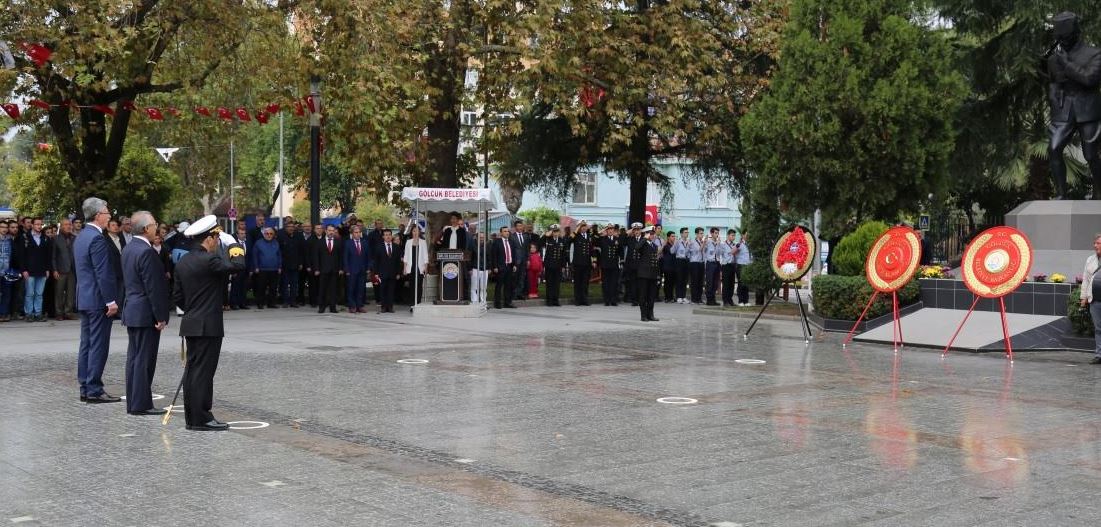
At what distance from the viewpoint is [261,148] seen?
72.9 metres

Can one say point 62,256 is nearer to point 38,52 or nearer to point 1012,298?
point 38,52

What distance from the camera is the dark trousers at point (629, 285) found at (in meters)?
28.6

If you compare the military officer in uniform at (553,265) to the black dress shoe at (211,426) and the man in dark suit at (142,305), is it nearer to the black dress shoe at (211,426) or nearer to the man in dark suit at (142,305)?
the man in dark suit at (142,305)

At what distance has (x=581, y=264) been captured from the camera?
2858 centimetres

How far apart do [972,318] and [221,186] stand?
58.0 m

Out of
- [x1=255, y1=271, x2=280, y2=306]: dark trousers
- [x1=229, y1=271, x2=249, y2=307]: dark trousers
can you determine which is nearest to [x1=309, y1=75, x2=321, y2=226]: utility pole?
[x1=255, y1=271, x2=280, y2=306]: dark trousers

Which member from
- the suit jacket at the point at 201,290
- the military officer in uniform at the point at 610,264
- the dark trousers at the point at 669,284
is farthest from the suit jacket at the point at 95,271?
the dark trousers at the point at 669,284

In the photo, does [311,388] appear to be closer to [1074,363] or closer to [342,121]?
[1074,363]

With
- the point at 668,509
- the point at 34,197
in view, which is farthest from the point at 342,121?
the point at 34,197

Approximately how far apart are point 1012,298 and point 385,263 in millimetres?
12008

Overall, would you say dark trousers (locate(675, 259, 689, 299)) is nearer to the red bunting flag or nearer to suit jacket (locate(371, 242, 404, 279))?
suit jacket (locate(371, 242, 404, 279))

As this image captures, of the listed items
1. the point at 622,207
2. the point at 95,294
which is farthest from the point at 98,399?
the point at 622,207

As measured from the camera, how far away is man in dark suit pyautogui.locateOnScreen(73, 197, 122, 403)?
1155 cm

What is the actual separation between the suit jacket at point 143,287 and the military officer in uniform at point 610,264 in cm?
1796
